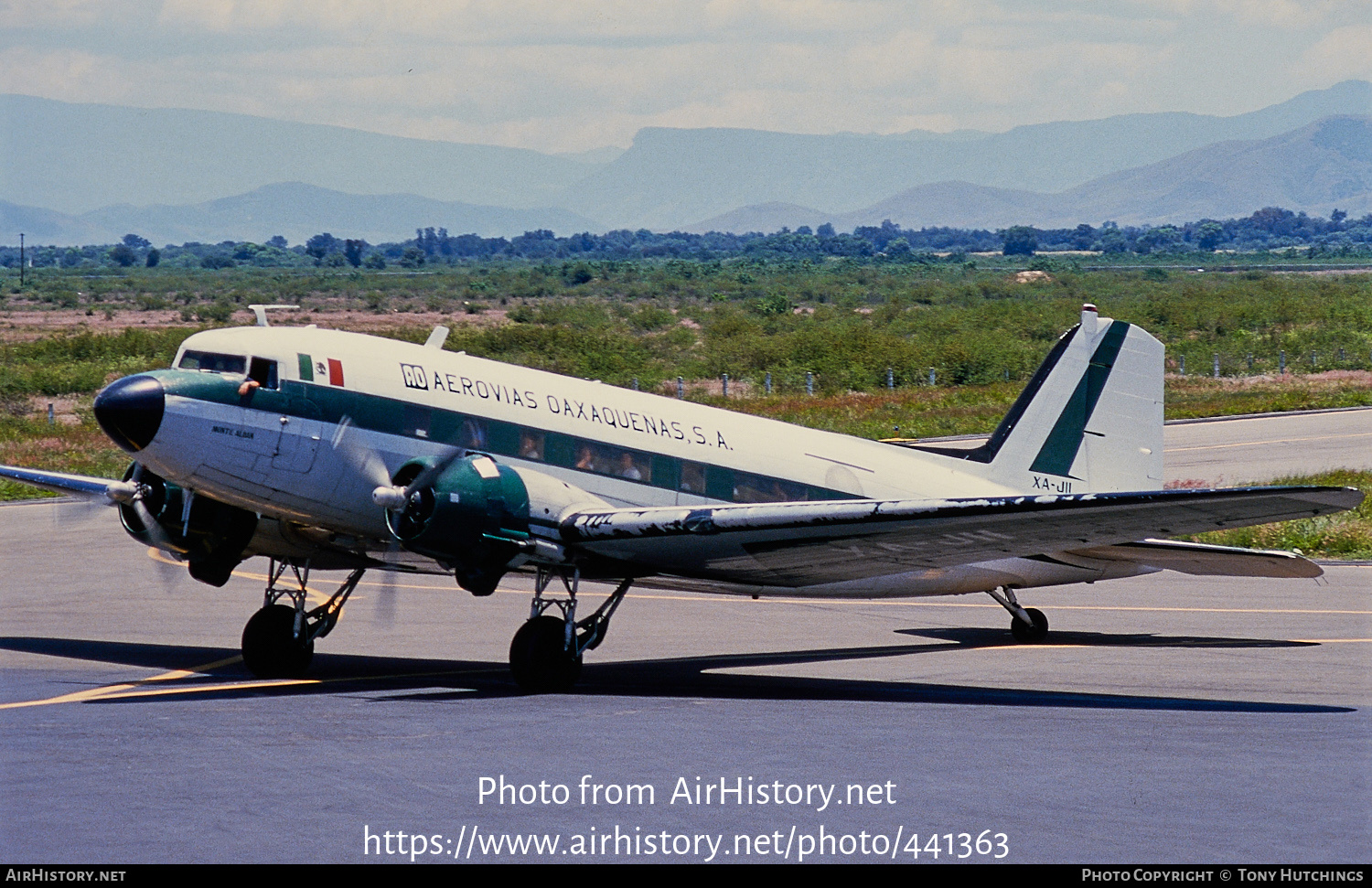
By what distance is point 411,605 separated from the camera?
1091 inches

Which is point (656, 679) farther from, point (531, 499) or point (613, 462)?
point (531, 499)

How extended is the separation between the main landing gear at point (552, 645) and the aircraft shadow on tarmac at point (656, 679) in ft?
0.83

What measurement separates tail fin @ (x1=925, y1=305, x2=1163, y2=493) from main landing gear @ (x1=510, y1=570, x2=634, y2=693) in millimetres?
7333

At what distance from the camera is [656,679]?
2066 centimetres

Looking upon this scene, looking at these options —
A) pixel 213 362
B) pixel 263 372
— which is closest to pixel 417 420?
pixel 263 372

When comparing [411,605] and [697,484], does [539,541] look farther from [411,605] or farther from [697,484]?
[411,605]

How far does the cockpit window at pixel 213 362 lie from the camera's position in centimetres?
1844

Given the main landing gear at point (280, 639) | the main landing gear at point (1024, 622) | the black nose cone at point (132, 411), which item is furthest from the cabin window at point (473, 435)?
the main landing gear at point (1024, 622)

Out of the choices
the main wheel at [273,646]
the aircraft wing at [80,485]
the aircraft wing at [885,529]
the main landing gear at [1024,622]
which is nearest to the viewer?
the aircraft wing at [885,529]

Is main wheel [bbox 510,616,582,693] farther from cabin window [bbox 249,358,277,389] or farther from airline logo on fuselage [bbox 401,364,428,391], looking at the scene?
cabin window [bbox 249,358,277,389]

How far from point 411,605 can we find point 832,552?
35.6ft

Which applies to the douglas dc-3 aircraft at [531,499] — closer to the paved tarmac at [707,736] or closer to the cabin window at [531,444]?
the cabin window at [531,444]

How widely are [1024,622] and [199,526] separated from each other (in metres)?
11.8

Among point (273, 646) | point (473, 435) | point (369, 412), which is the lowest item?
point (273, 646)
